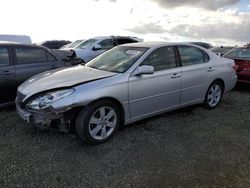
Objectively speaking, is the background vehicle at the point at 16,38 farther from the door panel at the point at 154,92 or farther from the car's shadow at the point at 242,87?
the door panel at the point at 154,92

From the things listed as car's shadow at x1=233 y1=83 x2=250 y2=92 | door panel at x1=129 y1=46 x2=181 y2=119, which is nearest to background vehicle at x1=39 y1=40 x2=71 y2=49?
car's shadow at x1=233 y1=83 x2=250 y2=92

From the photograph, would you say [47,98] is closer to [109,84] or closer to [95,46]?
[109,84]

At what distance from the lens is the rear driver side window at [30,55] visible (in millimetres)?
5613

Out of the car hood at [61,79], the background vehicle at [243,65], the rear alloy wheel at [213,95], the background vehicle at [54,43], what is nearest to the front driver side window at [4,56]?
the car hood at [61,79]

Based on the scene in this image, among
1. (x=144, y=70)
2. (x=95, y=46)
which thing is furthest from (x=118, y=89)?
(x=95, y=46)

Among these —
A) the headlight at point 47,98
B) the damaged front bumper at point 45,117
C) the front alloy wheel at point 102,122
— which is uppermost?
the headlight at point 47,98

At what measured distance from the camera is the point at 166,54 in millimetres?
5008

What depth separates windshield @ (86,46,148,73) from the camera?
452cm

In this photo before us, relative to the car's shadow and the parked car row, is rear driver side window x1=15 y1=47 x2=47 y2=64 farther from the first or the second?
the car's shadow

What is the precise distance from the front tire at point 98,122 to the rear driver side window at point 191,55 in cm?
193

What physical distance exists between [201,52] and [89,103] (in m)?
3.08

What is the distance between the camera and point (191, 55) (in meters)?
5.53

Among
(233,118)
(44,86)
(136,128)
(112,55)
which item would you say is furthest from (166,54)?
(44,86)

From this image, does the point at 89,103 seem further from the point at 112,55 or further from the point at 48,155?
the point at 112,55
